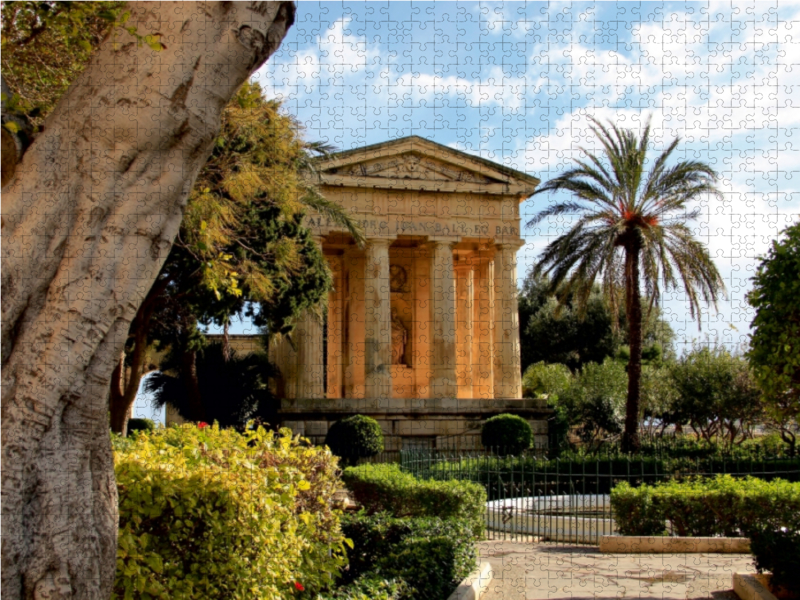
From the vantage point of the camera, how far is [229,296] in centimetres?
1858

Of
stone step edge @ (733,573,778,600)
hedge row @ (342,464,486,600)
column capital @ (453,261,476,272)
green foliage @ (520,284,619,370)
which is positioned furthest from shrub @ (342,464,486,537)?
green foliage @ (520,284,619,370)

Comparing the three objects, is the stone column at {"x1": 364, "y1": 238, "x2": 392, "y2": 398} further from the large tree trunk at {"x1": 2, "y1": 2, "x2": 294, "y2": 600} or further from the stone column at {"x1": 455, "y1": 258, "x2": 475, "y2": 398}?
the large tree trunk at {"x1": 2, "y1": 2, "x2": 294, "y2": 600}

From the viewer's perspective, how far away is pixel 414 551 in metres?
7.60

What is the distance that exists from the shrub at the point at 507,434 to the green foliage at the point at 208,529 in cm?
1897

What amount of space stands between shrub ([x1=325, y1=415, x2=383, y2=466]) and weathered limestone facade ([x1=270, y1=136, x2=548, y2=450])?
3.18m

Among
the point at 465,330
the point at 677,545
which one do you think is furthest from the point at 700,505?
the point at 465,330

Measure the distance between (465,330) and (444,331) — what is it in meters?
2.57

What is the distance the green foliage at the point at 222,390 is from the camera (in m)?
27.3

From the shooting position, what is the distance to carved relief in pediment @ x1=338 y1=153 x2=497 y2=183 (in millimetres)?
29688

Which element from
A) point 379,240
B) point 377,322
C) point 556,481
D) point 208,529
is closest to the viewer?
point 208,529

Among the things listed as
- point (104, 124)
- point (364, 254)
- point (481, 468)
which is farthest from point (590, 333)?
point (104, 124)

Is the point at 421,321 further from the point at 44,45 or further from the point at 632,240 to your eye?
the point at 44,45

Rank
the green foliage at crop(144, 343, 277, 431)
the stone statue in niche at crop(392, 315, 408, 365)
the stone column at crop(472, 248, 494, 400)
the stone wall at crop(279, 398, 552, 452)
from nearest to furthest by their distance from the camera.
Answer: the green foliage at crop(144, 343, 277, 431)
the stone wall at crop(279, 398, 552, 452)
the stone column at crop(472, 248, 494, 400)
the stone statue in niche at crop(392, 315, 408, 365)

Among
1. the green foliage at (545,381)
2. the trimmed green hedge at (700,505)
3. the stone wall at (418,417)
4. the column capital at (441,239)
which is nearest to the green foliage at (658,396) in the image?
the green foliage at (545,381)
